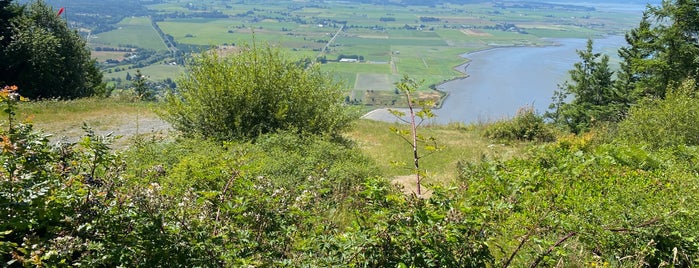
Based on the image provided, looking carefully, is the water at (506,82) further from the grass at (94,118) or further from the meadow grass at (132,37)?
the meadow grass at (132,37)

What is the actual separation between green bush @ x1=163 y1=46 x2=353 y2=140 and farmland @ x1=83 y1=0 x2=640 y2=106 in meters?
26.1

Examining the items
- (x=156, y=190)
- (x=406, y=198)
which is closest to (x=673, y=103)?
(x=406, y=198)

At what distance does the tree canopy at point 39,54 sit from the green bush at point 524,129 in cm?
2101

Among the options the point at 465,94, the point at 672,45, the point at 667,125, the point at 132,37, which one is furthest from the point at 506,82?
the point at 132,37

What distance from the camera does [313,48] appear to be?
8288 cm

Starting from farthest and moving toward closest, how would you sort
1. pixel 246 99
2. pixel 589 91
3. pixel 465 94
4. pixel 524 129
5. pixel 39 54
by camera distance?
pixel 465 94
pixel 589 91
pixel 39 54
pixel 524 129
pixel 246 99

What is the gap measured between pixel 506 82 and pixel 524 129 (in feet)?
142

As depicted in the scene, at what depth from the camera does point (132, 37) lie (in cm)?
8619

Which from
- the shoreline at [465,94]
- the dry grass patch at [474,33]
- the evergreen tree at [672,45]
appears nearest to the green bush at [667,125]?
the evergreen tree at [672,45]

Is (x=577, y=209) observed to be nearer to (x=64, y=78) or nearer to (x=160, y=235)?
(x=160, y=235)

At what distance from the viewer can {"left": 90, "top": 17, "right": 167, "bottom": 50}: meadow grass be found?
79.2 meters

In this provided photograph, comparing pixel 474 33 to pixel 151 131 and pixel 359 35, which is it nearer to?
pixel 359 35

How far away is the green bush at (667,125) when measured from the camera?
13289 millimetres

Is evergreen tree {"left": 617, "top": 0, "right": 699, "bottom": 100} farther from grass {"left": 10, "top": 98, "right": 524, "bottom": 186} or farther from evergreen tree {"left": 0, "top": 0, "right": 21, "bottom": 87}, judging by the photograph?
evergreen tree {"left": 0, "top": 0, "right": 21, "bottom": 87}
